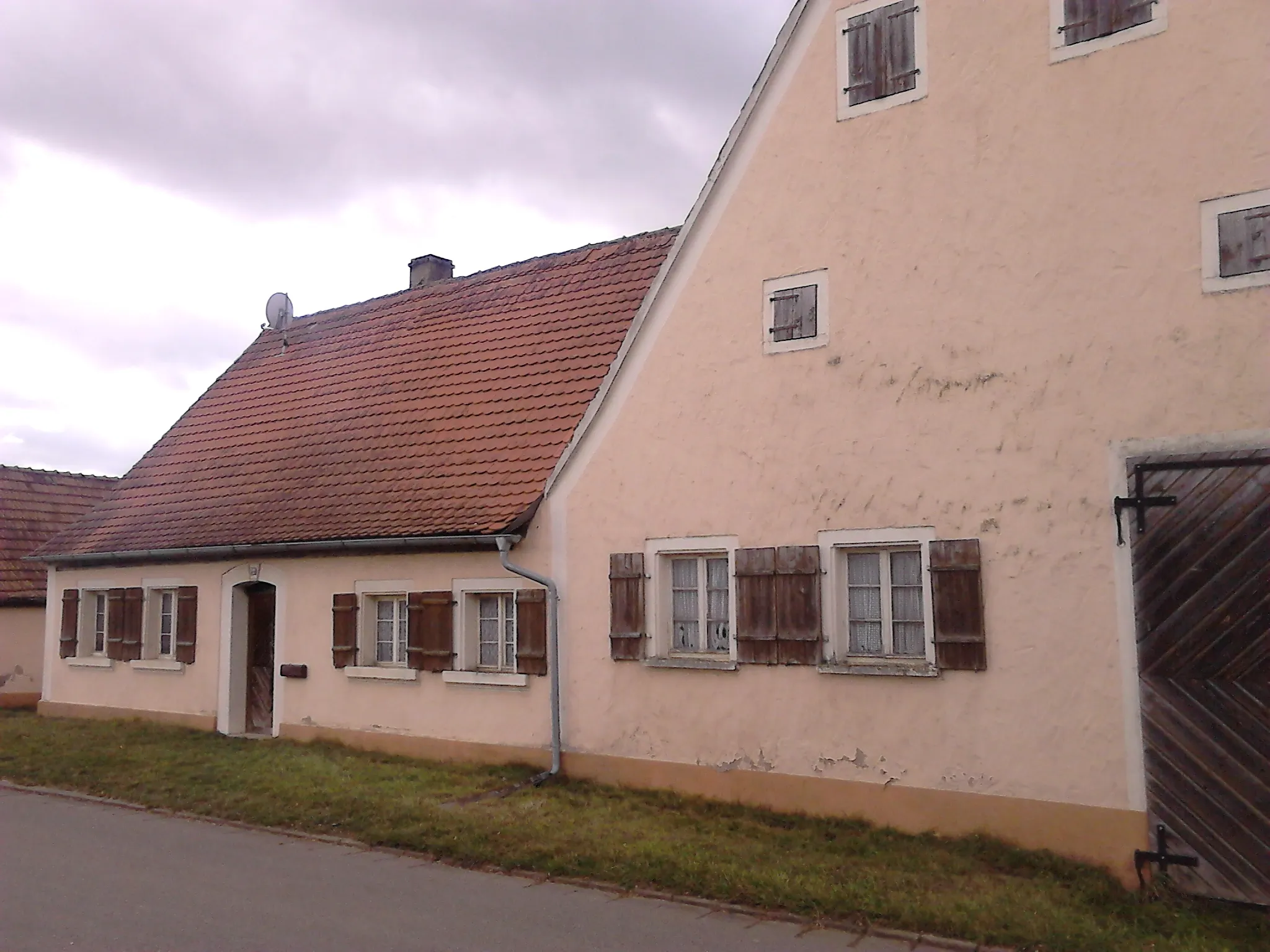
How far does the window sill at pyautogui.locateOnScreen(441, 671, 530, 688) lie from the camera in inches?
459

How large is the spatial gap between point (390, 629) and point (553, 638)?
2818 mm

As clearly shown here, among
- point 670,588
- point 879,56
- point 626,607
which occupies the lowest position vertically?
point 626,607

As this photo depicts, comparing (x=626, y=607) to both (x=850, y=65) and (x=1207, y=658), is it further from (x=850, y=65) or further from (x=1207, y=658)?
(x=850, y=65)

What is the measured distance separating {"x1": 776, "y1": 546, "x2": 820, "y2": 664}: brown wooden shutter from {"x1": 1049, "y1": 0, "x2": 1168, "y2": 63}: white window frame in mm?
4497

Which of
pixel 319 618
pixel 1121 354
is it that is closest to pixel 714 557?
pixel 1121 354

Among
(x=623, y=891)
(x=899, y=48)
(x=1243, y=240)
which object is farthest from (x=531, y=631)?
(x=1243, y=240)

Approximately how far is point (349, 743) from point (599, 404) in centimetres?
536

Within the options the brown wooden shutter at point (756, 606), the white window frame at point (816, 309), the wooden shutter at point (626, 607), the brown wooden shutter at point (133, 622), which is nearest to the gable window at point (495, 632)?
the wooden shutter at point (626, 607)

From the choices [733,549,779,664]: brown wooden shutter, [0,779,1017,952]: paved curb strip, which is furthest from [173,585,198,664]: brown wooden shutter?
[733,549,779,664]: brown wooden shutter

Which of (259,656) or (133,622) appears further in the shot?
(133,622)

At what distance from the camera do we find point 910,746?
9.06 meters

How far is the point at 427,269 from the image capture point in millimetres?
19281

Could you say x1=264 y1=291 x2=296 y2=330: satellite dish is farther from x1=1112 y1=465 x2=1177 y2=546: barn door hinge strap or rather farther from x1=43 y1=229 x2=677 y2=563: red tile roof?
x1=1112 y1=465 x2=1177 y2=546: barn door hinge strap

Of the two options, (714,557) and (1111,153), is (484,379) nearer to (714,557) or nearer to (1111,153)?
(714,557)
